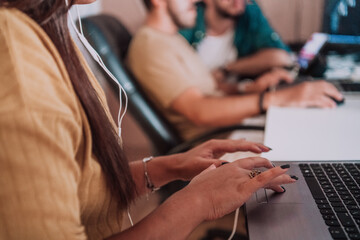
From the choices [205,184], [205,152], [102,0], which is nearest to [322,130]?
[205,152]

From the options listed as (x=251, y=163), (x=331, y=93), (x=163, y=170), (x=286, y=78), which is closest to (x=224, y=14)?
(x=286, y=78)

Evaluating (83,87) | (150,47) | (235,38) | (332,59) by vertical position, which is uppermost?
(83,87)

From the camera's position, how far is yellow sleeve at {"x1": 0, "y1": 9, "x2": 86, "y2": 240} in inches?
18.8

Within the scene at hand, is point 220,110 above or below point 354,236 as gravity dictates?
below

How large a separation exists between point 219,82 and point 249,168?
4.34ft

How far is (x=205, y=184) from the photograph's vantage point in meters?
0.67

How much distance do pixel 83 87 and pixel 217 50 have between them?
169cm

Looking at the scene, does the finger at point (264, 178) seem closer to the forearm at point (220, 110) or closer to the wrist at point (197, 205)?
the wrist at point (197, 205)

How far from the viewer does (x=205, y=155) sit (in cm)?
87

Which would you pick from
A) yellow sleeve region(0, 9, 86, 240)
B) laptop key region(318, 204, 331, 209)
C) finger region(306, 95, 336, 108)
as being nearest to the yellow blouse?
yellow sleeve region(0, 9, 86, 240)

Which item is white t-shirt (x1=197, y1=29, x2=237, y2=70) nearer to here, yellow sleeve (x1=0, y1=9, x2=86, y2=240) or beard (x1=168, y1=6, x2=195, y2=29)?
beard (x1=168, y1=6, x2=195, y2=29)

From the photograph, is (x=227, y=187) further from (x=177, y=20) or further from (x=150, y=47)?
(x=177, y=20)

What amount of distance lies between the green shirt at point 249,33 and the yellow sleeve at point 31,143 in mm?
1598

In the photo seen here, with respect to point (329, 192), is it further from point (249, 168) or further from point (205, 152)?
point (205, 152)
